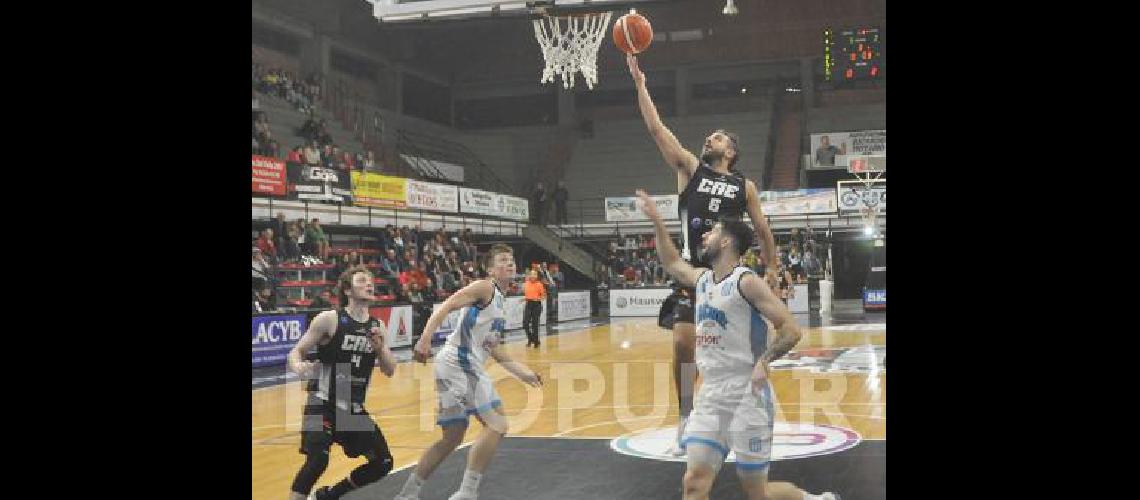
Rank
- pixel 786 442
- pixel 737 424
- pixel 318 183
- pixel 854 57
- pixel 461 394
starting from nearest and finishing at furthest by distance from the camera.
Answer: pixel 737 424
pixel 461 394
pixel 786 442
pixel 318 183
pixel 854 57

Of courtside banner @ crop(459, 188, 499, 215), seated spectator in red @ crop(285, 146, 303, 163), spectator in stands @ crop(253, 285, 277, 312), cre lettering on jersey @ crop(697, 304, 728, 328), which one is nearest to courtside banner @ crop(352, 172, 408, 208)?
seated spectator in red @ crop(285, 146, 303, 163)

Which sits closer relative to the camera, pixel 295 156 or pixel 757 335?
pixel 757 335

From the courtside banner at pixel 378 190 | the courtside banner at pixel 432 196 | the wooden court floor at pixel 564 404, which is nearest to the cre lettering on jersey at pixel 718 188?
the wooden court floor at pixel 564 404

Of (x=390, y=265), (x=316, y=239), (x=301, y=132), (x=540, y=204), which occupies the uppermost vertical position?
(x=301, y=132)

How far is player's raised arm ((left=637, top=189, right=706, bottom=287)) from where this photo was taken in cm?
534

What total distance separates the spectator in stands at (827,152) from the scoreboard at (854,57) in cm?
825

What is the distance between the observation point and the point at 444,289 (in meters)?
23.8

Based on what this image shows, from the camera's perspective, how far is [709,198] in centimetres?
665

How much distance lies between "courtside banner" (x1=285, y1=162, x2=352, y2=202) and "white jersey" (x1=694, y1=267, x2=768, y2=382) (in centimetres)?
1712

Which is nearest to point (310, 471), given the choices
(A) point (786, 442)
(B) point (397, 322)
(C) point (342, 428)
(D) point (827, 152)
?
(C) point (342, 428)

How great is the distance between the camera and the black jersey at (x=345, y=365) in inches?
248

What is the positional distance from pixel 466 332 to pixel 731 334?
2.35 m

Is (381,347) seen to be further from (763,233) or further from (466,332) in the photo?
(763,233)
